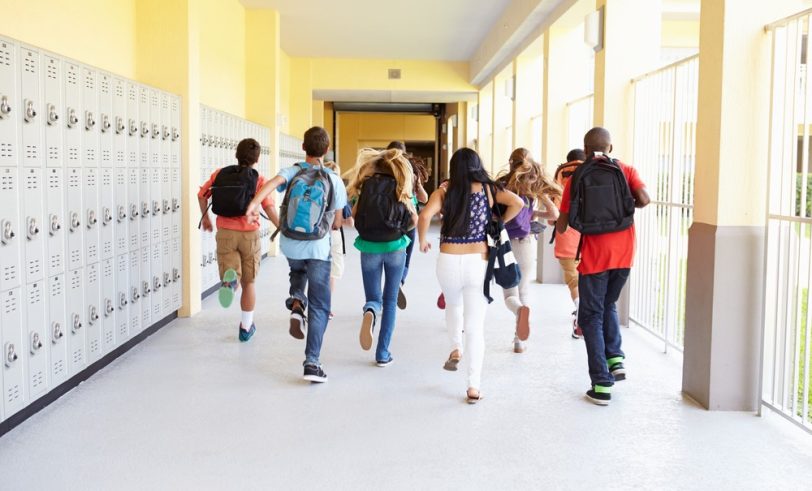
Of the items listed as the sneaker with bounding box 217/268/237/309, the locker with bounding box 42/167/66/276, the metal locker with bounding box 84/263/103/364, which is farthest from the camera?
the sneaker with bounding box 217/268/237/309

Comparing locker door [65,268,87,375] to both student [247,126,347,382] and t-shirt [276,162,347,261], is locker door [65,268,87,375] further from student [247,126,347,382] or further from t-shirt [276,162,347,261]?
t-shirt [276,162,347,261]

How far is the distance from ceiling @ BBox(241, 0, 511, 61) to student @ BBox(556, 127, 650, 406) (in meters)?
6.99

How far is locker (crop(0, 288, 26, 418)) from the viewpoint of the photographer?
3650mm

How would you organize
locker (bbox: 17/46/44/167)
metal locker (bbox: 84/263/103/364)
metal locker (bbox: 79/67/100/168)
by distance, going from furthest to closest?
metal locker (bbox: 84/263/103/364) → metal locker (bbox: 79/67/100/168) → locker (bbox: 17/46/44/167)

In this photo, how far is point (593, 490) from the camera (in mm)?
3199

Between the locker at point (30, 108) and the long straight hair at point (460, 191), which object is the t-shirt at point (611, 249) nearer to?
the long straight hair at point (460, 191)

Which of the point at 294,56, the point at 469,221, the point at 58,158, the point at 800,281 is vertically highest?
the point at 294,56

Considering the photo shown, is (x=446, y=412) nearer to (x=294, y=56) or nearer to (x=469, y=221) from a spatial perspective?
(x=469, y=221)

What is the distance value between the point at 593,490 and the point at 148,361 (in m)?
3.17

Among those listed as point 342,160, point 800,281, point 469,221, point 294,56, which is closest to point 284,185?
point 469,221

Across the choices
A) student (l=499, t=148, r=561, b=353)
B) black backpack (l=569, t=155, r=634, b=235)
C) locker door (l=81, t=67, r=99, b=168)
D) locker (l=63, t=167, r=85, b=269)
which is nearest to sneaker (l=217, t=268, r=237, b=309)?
locker (l=63, t=167, r=85, b=269)

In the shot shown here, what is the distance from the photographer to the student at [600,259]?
4.38 m

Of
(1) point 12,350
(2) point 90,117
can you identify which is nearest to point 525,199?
(2) point 90,117

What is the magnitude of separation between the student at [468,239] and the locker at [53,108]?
6.32 feet
